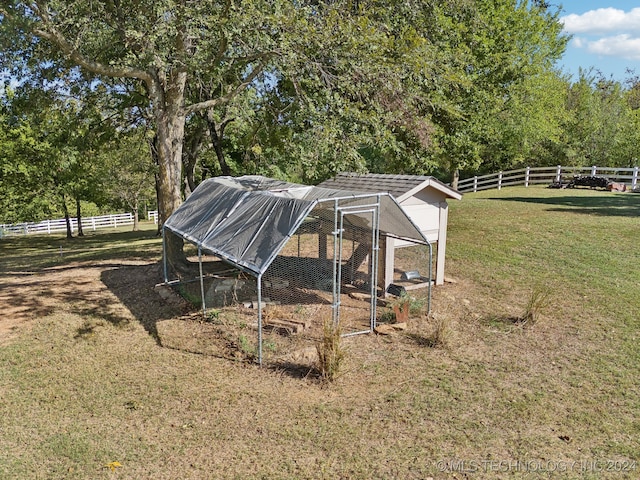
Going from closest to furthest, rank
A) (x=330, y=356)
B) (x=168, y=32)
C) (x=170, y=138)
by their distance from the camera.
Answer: (x=330, y=356), (x=168, y=32), (x=170, y=138)

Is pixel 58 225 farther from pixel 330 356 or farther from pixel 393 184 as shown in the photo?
pixel 330 356

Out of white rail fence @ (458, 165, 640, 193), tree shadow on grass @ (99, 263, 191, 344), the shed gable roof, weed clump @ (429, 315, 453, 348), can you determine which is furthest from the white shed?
white rail fence @ (458, 165, 640, 193)

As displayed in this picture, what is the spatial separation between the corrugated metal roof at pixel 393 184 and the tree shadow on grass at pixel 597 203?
936cm

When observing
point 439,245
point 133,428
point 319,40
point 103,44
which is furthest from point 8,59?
point 439,245

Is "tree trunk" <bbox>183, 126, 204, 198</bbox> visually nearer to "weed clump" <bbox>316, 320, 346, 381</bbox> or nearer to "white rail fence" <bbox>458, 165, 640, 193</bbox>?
"weed clump" <bbox>316, 320, 346, 381</bbox>

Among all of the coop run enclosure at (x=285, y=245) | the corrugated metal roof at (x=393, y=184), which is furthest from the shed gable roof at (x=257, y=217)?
the corrugated metal roof at (x=393, y=184)

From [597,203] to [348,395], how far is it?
16864 millimetres

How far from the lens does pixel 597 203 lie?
19.8 metres

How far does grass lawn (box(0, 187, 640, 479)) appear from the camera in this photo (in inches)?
218

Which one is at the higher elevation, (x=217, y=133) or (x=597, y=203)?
(x=217, y=133)

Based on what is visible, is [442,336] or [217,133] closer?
[442,336]

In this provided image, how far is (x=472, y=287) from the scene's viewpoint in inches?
444

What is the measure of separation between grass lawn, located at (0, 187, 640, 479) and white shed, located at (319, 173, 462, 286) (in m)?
1.17

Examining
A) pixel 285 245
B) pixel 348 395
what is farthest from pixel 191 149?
pixel 348 395
